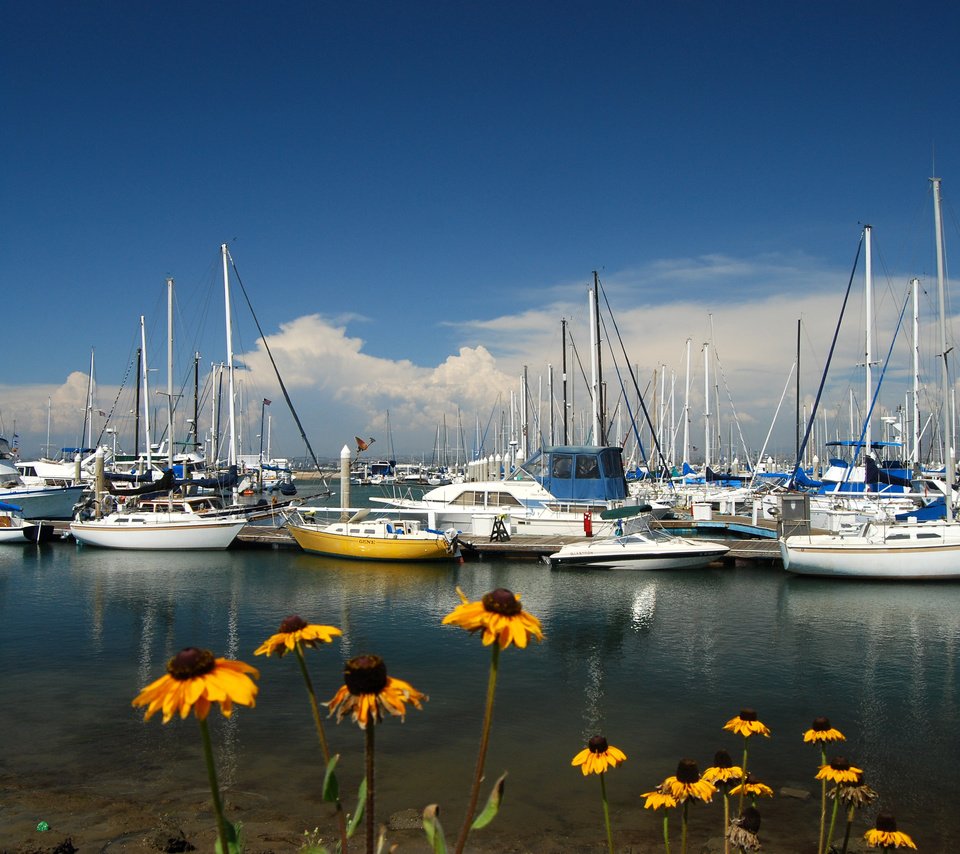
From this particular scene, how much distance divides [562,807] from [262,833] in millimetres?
4264

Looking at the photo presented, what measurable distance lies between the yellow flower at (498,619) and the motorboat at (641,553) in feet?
97.2

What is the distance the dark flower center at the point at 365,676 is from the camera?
384 centimetres

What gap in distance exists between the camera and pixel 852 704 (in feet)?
52.9

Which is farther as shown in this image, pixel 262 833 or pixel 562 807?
pixel 562 807

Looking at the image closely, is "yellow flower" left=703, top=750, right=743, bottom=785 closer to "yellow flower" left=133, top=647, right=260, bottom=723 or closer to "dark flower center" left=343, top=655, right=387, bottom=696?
"dark flower center" left=343, top=655, right=387, bottom=696

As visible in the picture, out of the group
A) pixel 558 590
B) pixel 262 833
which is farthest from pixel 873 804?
pixel 558 590

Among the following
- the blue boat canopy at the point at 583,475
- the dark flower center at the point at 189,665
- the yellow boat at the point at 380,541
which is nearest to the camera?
the dark flower center at the point at 189,665

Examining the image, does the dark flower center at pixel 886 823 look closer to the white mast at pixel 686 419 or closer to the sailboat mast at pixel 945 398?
the sailboat mast at pixel 945 398

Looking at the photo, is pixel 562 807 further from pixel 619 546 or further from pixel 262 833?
pixel 619 546

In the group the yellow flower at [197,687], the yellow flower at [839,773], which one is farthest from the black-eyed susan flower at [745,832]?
the yellow flower at [197,687]

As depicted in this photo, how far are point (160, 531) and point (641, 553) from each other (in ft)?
80.3

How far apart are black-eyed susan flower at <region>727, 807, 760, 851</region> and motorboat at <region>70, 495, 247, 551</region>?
36.4m

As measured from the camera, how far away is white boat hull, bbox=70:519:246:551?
3912 centimetres

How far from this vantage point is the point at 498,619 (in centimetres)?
387
